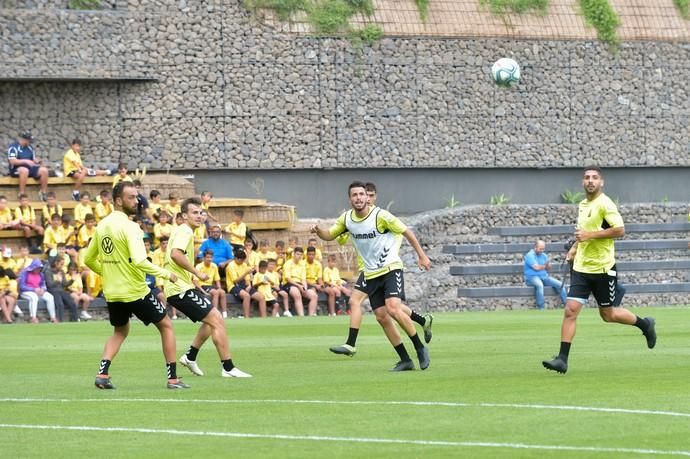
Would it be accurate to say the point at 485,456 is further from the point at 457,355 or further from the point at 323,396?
the point at 457,355

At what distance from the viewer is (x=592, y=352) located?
781 inches

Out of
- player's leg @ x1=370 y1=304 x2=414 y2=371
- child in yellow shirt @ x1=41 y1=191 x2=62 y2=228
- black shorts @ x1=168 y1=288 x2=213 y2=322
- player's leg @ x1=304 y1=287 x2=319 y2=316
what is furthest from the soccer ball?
black shorts @ x1=168 y1=288 x2=213 y2=322

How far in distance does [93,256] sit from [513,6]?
31456 mm

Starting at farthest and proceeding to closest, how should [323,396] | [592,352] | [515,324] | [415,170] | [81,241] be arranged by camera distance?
[415,170] → [81,241] → [515,324] → [592,352] → [323,396]

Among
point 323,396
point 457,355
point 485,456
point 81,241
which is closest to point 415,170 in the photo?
point 81,241

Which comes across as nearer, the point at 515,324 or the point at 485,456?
the point at 485,456

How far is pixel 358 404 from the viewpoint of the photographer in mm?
13188

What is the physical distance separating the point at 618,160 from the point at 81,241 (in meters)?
19.1

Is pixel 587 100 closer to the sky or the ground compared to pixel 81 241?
closer to the sky

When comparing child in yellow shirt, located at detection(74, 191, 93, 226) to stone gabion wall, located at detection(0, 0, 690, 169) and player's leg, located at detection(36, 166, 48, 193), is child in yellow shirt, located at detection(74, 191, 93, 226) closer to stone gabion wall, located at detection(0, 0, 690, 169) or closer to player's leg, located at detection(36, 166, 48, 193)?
player's leg, located at detection(36, 166, 48, 193)

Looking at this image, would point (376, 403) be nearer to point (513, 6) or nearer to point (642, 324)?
point (642, 324)

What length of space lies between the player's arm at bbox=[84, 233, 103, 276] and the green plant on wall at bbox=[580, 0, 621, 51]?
3230cm

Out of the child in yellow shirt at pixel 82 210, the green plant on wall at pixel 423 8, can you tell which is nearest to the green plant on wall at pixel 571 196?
the green plant on wall at pixel 423 8

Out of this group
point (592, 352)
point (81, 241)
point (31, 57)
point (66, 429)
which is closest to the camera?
point (66, 429)
